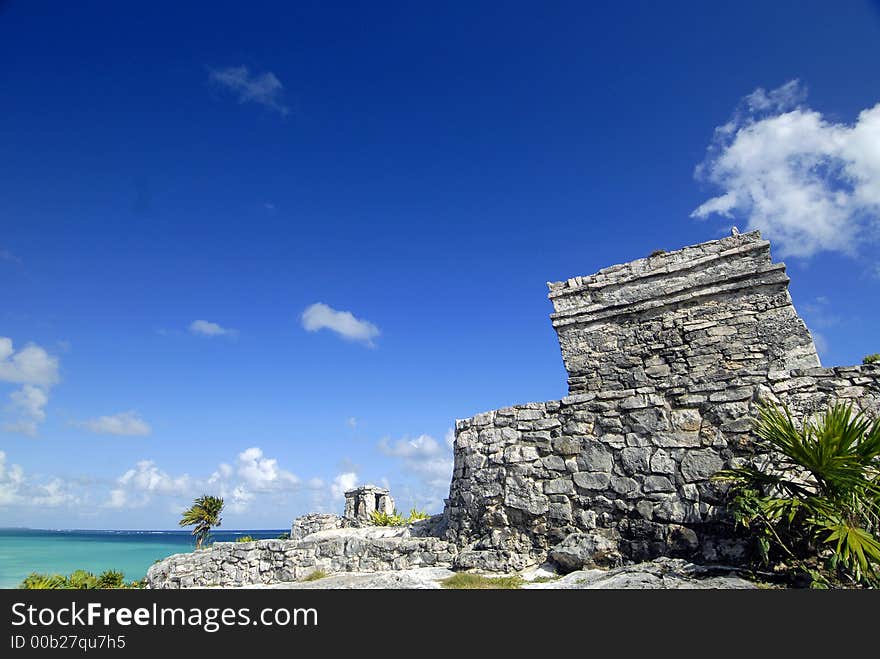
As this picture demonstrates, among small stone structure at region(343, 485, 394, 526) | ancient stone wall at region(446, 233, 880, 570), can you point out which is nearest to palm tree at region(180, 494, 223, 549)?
small stone structure at region(343, 485, 394, 526)

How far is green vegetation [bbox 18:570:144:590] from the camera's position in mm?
7600

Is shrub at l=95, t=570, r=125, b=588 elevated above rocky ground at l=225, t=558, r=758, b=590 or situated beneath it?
situated beneath

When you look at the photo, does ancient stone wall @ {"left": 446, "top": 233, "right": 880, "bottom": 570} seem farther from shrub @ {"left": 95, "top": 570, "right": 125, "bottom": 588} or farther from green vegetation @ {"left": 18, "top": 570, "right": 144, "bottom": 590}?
shrub @ {"left": 95, "top": 570, "right": 125, "bottom": 588}

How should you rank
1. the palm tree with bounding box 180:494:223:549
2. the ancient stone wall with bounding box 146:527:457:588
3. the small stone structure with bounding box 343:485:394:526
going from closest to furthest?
the ancient stone wall with bounding box 146:527:457:588 < the small stone structure with bounding box 343:485:394:526 < the palm tree with bounding box 180:494:223:549

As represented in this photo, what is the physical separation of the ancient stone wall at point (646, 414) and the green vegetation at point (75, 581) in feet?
20.4

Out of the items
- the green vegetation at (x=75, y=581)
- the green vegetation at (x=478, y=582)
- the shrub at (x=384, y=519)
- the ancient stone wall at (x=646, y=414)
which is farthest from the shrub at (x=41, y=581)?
the shrub at (x=384, y=519)

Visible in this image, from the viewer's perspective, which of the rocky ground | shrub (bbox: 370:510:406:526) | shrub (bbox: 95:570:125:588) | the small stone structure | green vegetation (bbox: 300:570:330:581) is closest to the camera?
the rocky ground

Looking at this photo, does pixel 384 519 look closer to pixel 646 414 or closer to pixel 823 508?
pixel 646 414

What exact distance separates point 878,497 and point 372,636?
5.15 m

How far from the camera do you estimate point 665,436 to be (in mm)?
6691

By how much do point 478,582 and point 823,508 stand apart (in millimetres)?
4108

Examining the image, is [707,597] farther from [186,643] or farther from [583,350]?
[583,350]

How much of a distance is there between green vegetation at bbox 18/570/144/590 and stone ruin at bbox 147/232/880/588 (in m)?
0.70

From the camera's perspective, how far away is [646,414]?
6.93m
